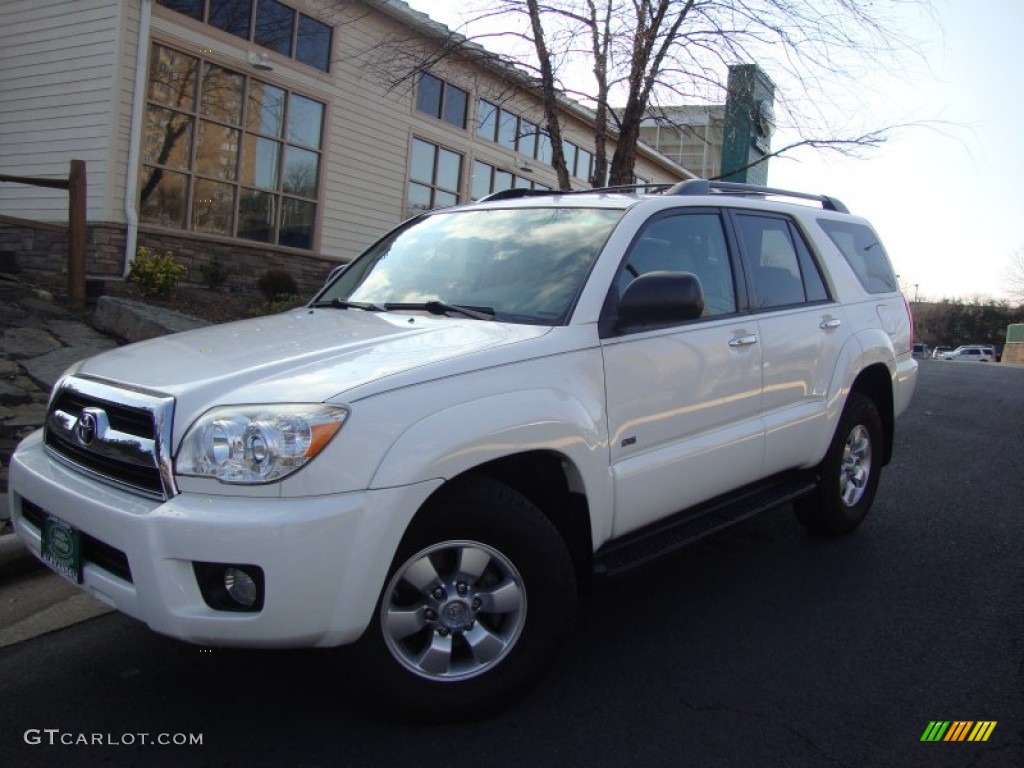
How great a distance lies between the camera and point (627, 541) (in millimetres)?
3268

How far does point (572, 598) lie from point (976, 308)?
295 ft

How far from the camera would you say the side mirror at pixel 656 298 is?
3141 mm

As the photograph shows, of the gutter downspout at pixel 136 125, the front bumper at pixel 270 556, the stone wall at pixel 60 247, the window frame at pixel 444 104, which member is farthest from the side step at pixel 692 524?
the window frame at pixel 444 104

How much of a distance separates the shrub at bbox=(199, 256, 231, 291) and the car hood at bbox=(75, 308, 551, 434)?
342 inches

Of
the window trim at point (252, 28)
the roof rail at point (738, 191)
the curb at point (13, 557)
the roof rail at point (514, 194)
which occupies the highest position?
the window trim at point (252, 28)

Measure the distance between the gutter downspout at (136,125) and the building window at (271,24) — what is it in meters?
0.59

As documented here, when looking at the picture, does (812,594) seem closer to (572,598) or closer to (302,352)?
(572,598)

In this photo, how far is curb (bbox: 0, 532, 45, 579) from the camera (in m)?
3.83

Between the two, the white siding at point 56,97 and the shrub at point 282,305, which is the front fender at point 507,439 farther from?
the white siding at point 56,97

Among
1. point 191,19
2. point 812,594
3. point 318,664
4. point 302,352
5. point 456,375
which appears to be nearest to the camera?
point 456,375

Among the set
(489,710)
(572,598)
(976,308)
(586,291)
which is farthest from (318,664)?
→ (976,308)

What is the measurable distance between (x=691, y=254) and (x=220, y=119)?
34.9ft

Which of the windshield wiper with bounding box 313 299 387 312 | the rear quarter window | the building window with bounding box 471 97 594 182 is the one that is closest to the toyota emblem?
the windshield wiper with bounding box 313 299 387 312

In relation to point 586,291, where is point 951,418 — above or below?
below
